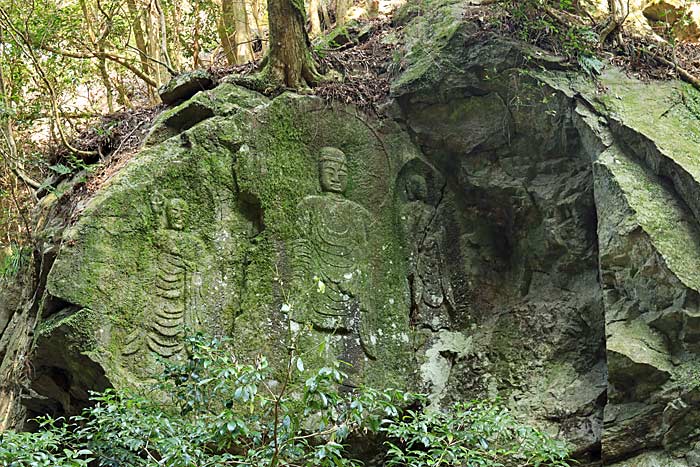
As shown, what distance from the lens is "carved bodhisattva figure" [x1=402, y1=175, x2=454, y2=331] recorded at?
28.0 feet

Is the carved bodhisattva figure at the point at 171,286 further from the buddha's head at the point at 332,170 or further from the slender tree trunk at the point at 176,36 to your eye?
the slender tree trunk at the point at 176,36

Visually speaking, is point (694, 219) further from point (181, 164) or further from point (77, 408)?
point (77, 408)

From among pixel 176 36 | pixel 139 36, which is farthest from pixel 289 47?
pixel 139 36

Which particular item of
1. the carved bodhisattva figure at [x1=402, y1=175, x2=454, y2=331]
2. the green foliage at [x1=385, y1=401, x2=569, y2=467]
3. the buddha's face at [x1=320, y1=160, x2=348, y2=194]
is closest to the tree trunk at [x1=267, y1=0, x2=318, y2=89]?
the buddha's face at [x1=320, y1=160, x2=348, y2=194]

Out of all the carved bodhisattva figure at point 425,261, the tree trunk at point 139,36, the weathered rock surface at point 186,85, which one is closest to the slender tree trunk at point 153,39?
the tree trunk at point 139,36

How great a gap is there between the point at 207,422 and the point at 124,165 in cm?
341

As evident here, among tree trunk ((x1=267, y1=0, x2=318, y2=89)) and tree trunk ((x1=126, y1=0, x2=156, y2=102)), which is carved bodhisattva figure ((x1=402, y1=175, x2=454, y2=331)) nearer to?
tree trunk ((x1=267, y1=0, x2=318, y2=89))

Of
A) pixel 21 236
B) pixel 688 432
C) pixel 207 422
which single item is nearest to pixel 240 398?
pixel 207 422

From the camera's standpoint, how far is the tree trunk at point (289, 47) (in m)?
8.59

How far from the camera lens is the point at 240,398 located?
15.4 feet

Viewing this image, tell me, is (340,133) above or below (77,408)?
above

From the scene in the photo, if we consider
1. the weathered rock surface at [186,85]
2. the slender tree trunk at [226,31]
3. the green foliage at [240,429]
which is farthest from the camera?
the slender tree trunk at [226,31]

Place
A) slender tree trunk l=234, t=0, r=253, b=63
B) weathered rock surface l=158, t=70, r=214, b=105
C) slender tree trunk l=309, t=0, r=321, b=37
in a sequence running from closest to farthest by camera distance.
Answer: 1. weathered rock surface l=158, t=70, r=214, b=105
2. slender tree trunk l=234, t=0, r=253, b=63
3. slender tree trunk l=309, t=0, r=321, b=37

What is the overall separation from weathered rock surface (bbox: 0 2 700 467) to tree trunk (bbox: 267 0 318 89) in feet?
1.24
